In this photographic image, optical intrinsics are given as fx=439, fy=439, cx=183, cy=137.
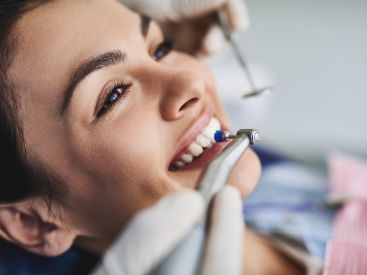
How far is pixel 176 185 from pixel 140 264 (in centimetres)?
19

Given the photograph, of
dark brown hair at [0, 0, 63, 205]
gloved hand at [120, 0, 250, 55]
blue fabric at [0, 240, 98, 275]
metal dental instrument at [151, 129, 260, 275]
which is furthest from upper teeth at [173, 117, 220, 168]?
gloved hand at [120, 0, 250, 55]

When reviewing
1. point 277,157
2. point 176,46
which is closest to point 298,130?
point 277,157

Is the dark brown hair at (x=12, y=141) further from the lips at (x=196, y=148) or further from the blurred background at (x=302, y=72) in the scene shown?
the blurred background at (x=302, y=72)

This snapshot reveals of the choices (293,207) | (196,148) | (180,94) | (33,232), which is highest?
(180,94)

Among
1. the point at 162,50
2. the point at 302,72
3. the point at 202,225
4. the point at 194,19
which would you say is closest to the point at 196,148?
the point at 202,225

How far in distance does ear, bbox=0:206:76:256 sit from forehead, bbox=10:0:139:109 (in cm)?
26

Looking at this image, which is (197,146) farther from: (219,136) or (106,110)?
(106,110)

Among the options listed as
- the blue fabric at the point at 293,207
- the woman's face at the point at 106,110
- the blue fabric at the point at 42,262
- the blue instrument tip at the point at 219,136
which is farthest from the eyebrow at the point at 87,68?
the blue fabric at the point at 293,207

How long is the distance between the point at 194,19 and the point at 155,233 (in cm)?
84

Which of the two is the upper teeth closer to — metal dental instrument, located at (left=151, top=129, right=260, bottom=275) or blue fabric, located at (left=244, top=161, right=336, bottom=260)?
metal dental instrument, located at (left=151, top=129, right=260, bottom=275)

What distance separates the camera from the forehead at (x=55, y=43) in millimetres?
751

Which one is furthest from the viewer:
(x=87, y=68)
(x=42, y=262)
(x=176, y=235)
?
(x=42, y=262)

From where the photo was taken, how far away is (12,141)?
793 mm

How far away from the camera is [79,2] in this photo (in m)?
0.81
